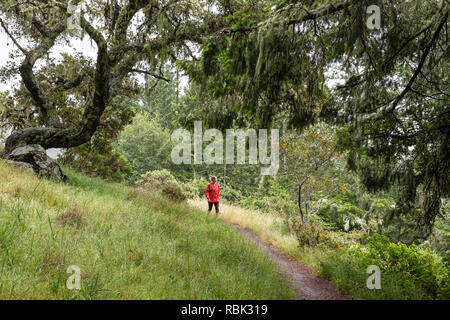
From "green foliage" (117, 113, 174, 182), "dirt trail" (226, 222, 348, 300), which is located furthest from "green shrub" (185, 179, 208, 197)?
"dirt trail" (226, 222, 348, 300)

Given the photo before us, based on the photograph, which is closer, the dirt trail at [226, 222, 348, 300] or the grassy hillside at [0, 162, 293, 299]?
the grassy hillside at [0, 162, 293, 299]

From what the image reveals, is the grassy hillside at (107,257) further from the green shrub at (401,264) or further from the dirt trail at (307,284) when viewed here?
the green shrub at (401,264)

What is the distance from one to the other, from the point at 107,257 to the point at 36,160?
5967 millimetres

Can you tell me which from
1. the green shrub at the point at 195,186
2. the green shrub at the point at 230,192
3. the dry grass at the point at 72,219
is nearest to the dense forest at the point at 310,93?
the dry grass at the point at 72,219

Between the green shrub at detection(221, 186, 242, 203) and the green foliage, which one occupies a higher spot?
the green foliage

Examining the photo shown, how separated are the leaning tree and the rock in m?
0.02

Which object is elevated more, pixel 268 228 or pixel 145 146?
pixel 145 146

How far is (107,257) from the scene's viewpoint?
9.50ft

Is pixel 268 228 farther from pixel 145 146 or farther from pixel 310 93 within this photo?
pixel 145 146

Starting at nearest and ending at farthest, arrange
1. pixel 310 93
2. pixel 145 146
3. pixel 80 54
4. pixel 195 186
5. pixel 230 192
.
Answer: pixel 310 93 → pixel 80 54 → pixel 195 186 → pixel 230 192 → pixel 145 146

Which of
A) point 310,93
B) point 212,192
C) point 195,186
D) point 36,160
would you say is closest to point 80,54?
point 36,160

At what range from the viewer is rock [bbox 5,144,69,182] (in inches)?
265

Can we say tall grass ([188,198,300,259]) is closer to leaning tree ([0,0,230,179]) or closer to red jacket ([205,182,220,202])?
red jacket ([205,182,220,202])
